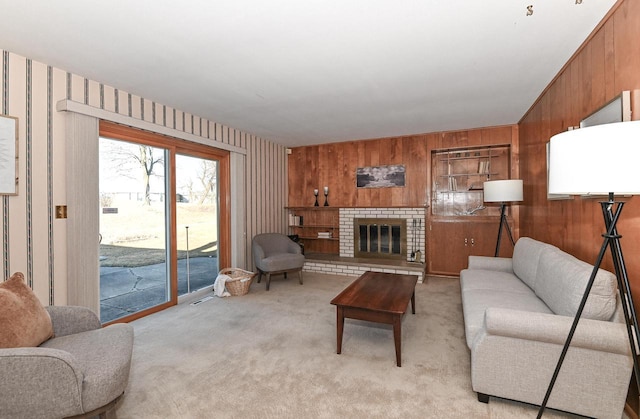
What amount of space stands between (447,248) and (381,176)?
1.74 m

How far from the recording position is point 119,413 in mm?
1796

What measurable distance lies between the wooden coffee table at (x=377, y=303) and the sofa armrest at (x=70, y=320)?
1.76 meters

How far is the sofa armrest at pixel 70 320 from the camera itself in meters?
1.92

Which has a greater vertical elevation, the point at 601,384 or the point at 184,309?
the point at 601,384

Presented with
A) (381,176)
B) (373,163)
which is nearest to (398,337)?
(381,176)

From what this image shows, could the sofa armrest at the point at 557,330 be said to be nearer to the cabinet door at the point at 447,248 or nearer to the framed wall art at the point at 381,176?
the cabinet door at the point at 447,248

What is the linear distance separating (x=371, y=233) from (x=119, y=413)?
4485 millimetres

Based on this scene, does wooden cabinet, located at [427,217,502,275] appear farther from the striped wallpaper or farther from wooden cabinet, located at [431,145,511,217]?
the striped wallpaper

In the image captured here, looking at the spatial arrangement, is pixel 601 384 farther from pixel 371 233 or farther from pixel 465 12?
pixel 371 233

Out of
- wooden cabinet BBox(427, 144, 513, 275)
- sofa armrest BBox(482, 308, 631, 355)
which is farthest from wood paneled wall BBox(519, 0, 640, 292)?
wooden cabinet BBox(427, 144, 513, 275)

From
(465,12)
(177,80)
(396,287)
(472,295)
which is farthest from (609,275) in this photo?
(177,80)

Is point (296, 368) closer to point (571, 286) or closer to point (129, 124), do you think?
point (571, 286)

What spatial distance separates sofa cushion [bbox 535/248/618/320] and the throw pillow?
10.5 ft

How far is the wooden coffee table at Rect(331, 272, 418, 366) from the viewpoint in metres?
2.32
